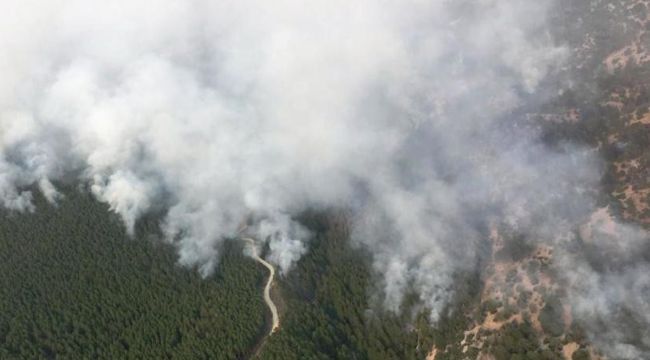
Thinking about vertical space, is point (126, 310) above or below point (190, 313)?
below

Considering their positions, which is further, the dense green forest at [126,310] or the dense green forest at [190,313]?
the dense green forest at [126,310]

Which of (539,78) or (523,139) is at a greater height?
(539,78)

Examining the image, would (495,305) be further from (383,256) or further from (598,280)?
(383,256)

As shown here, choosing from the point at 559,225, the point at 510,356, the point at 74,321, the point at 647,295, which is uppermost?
the point at 559,225

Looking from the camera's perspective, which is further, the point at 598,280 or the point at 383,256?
the point at 383,256

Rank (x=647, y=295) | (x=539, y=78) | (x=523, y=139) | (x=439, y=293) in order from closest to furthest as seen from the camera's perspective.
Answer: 1. (x=647, y=295)
2. (x=439, y=293)
3. (x=523, y=139)
4. (x=539, y=78)

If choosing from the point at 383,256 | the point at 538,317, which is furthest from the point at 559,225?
the point at 383,256

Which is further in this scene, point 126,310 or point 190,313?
point 126,310

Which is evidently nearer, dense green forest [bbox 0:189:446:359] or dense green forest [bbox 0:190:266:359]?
dense green forest [bbox 0:189:446:359]

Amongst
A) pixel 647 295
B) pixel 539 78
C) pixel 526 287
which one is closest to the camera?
pixel 647 295

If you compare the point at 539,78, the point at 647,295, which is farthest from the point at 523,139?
the point at 647,295
